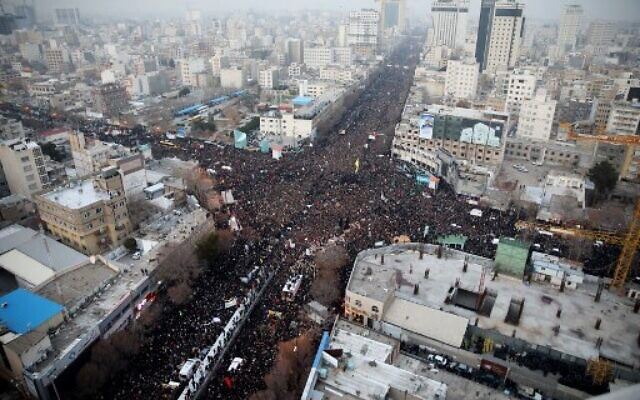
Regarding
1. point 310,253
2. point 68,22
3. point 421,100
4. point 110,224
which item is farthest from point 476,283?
point 68,22

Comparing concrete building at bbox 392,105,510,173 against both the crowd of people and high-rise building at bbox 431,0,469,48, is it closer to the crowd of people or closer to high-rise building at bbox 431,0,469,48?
the crowd of people

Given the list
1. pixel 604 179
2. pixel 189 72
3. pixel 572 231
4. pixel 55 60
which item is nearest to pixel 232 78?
pixel 189 72

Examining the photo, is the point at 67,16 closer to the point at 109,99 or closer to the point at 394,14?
the point at 394,14

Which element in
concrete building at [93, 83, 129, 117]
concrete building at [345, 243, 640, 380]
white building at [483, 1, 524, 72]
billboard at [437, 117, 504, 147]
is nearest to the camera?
concrete building at [345, 243, 640, 380]

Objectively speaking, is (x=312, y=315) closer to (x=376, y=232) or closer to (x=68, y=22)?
(x=376, y=232)

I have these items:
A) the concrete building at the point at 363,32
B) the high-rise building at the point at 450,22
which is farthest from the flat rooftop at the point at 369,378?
the high-rise building at the point at 450,22

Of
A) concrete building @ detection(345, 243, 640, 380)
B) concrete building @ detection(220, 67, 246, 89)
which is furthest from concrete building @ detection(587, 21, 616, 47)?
concrete building @ detection(345, 243, 640, 380)

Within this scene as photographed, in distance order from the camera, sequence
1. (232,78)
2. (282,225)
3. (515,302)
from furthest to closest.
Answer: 1. (232,78)
2. (282,225)
3. (515,302)
